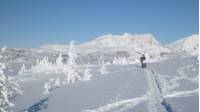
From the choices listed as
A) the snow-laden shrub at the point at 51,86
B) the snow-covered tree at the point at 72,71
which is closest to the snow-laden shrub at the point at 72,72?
the snow-covered tree at the point at 72,71

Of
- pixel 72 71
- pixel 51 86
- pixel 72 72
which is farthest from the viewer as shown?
pixel 72 71

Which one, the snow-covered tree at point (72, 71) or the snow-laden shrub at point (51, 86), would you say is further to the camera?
the snow-covered tree at point (72, 71)

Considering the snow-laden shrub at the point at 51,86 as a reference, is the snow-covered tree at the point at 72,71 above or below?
above

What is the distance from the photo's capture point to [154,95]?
73.4ft

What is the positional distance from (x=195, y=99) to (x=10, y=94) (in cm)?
1014

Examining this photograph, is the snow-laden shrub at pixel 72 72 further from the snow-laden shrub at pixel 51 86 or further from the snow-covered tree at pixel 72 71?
the snow-laden shrub at pixel 51 86

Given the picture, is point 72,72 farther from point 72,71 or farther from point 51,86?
point 51,86

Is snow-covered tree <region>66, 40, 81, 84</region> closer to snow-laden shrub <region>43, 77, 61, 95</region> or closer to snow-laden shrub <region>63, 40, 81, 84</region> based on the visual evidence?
snow-laden shrub <region>63, 40, 81, 84</region>

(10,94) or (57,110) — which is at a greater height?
(10,94)

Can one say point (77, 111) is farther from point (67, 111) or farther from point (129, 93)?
point (129, 93)

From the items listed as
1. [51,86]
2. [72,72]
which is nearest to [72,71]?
[72,72]

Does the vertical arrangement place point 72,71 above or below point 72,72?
above

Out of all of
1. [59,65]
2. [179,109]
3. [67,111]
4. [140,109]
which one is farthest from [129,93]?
[59,65]

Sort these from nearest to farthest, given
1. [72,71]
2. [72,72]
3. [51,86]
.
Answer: [51,86] < [72,72] < [72,71]
